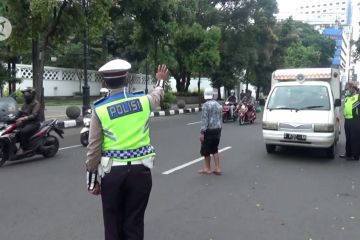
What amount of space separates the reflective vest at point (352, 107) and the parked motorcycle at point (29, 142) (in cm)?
664

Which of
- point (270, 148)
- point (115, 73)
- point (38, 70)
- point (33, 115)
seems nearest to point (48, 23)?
point (38, 70)

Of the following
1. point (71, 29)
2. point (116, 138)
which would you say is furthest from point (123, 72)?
point (71, 29)

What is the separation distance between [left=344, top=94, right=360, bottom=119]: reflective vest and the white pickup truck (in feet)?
1.00

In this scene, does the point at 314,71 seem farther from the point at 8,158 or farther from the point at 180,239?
the point at 180,239

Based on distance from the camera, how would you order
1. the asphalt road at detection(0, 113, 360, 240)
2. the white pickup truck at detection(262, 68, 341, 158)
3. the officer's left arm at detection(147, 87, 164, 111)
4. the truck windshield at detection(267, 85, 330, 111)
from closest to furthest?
the officer's left arm at detection(147, 87, 164, 111) < the asphalt road at detection(0, 113, 360, 240) < the white pickup truck at detection(262, 68, 341, 158) < the truck windshield at detection(267, 85, 330, 111)

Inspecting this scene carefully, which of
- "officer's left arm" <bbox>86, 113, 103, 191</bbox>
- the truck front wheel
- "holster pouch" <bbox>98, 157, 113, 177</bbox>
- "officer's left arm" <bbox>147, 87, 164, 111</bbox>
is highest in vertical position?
"officer's left arm" <bbox>147, 87, 164, 111</bbox>

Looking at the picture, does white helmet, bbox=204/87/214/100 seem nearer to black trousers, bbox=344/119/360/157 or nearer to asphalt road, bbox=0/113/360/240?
asphalt road, bbox=0/113/360/240

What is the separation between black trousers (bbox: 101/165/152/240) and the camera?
3725 mm

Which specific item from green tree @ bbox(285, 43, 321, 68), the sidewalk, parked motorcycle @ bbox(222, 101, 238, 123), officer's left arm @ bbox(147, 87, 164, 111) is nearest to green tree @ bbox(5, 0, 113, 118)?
the sidewalk

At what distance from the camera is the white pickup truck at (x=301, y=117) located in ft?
34.4

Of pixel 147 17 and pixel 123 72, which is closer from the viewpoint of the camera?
pixel 123 72

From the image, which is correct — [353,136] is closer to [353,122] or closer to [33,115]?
[353,122]

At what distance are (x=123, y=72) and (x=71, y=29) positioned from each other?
15609 mm

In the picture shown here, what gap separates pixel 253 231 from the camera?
5.47 metres
